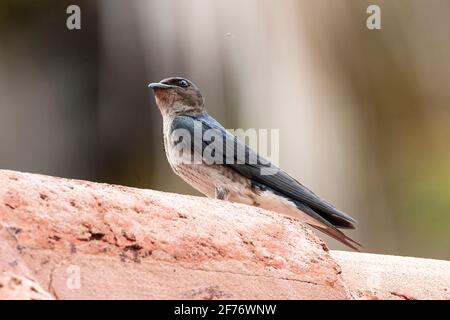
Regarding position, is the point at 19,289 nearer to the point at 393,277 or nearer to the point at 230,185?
the point at 393,277

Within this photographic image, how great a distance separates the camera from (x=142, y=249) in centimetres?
272

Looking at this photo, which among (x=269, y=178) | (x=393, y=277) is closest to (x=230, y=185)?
(x=269, y=178)

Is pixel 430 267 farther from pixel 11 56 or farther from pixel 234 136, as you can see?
pixel 11 56

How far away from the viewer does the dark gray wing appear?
4691 millimetres

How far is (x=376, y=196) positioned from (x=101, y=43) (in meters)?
2.14

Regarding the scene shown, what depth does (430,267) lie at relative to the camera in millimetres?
3867

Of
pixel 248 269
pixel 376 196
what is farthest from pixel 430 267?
pixel 376 196

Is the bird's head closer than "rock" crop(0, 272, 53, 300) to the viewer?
No

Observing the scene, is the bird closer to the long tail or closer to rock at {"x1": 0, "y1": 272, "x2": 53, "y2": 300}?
the long tail

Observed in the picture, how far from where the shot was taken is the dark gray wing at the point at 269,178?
4.69 metres

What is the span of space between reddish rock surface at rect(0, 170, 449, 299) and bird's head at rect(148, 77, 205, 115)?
221cm

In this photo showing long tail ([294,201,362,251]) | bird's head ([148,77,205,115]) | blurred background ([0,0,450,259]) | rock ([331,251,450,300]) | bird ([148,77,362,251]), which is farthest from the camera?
blurred background ([0,0,450,259])

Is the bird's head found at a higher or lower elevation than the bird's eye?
lower

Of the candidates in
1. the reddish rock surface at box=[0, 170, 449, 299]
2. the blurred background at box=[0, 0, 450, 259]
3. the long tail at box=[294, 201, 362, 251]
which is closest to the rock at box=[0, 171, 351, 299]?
the reddish rock surface at box=[0, 170, 449, 299]
